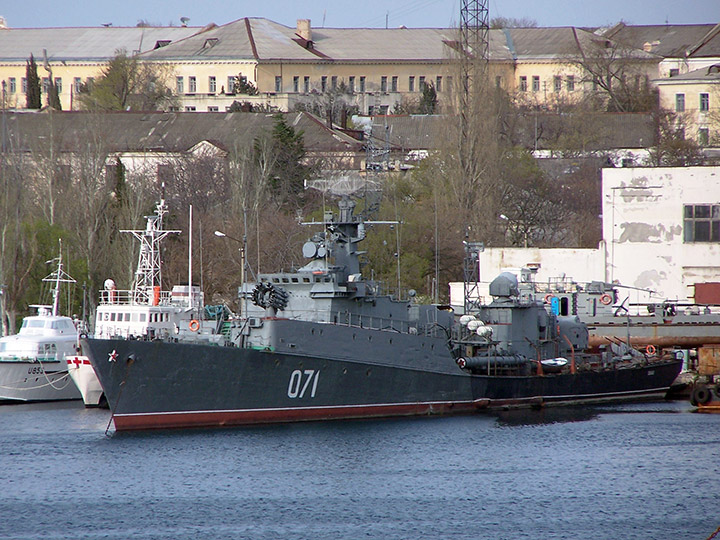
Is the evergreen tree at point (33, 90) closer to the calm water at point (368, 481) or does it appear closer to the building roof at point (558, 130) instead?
the building roof at point (558, 130)

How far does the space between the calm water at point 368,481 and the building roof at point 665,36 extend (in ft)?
268

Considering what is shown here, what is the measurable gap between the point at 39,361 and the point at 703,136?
2421 inches

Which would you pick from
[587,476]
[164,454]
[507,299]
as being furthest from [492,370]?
[164,454]

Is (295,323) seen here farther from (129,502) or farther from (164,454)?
(129,502)

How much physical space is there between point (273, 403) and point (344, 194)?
833 centimetres

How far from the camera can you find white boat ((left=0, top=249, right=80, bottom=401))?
136 ft

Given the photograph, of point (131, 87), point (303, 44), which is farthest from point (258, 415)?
point (303, 44)

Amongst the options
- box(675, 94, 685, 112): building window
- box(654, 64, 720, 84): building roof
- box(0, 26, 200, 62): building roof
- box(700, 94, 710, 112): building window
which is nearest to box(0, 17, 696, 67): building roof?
box(0, 26, 200, 62): building roof

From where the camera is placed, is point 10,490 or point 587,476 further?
point 587,476

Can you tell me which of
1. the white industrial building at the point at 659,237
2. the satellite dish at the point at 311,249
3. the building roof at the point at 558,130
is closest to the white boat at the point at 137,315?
the satellite dish at the point at 311,249

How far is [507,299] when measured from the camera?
38.5 metres

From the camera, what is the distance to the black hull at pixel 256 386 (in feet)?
102

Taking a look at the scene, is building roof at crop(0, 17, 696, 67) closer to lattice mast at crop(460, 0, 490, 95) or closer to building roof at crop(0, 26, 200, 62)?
building roof at crop(0, 26, 200, 62)

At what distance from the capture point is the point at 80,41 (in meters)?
122
